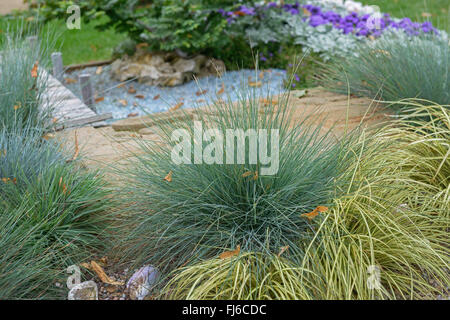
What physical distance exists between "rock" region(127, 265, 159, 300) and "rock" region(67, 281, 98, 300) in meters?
0.17

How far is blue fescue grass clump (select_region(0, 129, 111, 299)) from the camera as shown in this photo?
7.67ft

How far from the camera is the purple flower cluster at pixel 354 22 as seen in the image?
619cm

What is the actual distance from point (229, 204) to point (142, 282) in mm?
539

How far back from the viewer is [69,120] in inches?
171

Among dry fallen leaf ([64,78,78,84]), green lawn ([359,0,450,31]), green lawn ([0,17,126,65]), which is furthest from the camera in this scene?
green lawn ([359,0,450,31])

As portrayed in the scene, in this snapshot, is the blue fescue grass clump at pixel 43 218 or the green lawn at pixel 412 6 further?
the green lawn at pixel 412 6

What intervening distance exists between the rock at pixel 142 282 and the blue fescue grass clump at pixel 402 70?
200 centimetres

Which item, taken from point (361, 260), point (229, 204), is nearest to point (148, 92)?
point (229, 204)

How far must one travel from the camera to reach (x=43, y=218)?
251 centimetres

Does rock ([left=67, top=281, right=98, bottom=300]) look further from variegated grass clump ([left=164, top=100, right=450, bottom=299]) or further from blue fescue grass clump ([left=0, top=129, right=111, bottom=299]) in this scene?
variegated grass clump ([left=164, top=100, right=450, bottom=299])

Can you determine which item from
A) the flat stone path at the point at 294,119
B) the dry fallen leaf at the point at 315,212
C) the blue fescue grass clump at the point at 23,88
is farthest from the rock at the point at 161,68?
the dry fallen leaf at the point at 315,212

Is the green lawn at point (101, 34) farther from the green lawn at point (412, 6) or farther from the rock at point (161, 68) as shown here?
the rock at point (161, 68)

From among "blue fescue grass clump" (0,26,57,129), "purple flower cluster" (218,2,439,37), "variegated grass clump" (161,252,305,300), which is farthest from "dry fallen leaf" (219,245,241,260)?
"purple flower cluster" (218,2,439,37)
